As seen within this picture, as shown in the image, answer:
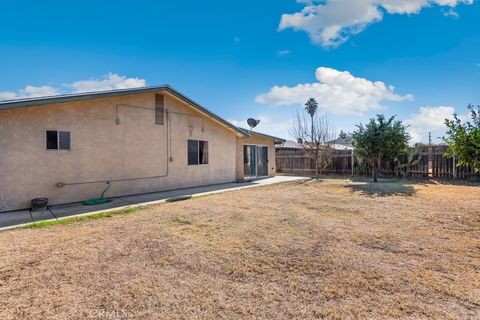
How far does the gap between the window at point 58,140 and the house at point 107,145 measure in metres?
0.03

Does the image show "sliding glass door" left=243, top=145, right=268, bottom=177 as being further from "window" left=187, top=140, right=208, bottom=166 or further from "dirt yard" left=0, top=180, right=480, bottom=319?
"dirt yard" left=0, top=180, right=480, bottom=319

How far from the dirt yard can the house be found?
2.78 m

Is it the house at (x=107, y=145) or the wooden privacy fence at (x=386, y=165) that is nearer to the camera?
the house at (x=107, y=145)

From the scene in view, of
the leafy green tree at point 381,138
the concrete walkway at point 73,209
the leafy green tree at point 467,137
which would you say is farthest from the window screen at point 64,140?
Result: the leafy green tree at point 381,138

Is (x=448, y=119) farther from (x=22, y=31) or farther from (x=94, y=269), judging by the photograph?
(x=22, y=31)

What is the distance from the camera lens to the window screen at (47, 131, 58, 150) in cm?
773

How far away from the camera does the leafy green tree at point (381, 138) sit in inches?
524

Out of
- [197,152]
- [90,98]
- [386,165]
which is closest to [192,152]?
[197,152]

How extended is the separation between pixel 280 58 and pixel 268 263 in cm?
1236

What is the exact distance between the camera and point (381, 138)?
1336 cm

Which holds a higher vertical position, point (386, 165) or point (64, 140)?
point (64, 140)

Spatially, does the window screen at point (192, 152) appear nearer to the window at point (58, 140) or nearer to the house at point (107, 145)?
the house at point (107, 145)

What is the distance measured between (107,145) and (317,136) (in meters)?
12.6

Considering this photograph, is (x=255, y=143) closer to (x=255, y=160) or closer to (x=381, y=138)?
(x=255, y=160)
